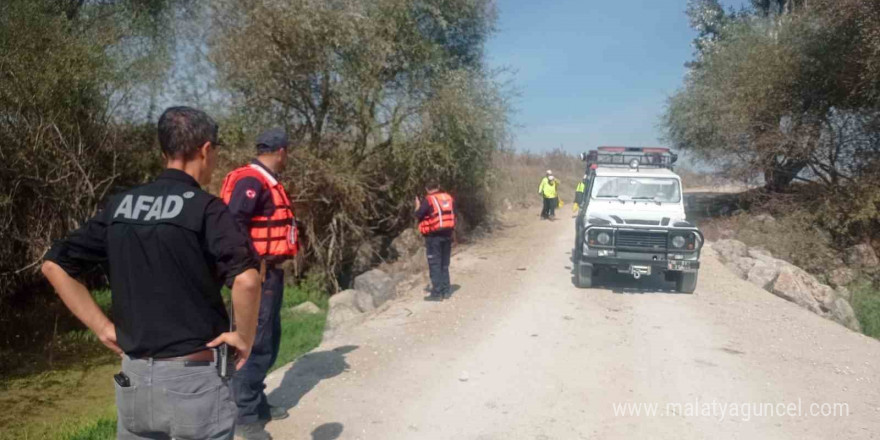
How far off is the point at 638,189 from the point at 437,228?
4122 mm

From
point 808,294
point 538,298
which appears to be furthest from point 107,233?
point 808,294

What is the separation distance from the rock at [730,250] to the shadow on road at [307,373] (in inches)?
405

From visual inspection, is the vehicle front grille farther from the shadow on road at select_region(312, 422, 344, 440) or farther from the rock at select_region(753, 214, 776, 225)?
the rock at select_region(753, 214, 776, 225)

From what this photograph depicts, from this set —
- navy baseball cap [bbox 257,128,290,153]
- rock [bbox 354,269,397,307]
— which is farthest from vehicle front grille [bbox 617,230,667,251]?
navy baseball cap [bbox 257,128,290,153]

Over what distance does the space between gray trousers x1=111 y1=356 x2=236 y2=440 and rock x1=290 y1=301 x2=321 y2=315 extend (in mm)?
10110

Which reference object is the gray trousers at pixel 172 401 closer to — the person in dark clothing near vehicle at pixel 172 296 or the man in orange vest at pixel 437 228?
the person in dark clothing near vehicle at pixel 172 296

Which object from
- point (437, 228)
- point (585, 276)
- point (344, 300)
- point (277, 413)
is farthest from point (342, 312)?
point (277, 413)

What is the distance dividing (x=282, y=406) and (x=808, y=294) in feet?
33.6

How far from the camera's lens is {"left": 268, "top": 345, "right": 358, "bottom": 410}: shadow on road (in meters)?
5.56

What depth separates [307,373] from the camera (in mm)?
6188

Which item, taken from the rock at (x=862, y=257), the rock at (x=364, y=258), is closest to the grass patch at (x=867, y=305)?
the rock at (x=862, y=257)

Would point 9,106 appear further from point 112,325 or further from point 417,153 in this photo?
point 112,325

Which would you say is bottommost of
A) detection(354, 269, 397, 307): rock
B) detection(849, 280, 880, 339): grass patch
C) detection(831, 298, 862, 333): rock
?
detection(849, 280, 880, 339): grass patch

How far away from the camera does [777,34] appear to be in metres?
20.2
